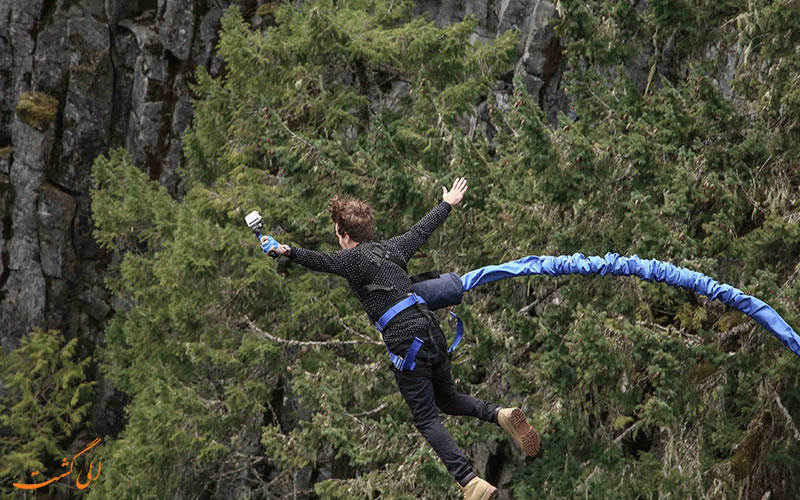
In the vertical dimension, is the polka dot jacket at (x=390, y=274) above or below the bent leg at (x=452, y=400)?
above

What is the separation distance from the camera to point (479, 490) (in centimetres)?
551

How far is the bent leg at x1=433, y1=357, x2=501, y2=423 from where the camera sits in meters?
5.89

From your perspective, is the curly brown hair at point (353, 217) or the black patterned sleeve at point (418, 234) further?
the black patterned sleeve at point (418, 234)

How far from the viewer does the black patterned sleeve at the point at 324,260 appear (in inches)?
209

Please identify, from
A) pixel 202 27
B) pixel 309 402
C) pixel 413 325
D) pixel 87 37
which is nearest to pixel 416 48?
pixel 309 402

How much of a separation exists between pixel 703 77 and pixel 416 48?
553 cm

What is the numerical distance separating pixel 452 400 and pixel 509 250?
4.43 meters

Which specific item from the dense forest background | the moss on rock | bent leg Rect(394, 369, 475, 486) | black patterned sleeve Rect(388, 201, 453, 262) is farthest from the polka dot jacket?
the moss on rock

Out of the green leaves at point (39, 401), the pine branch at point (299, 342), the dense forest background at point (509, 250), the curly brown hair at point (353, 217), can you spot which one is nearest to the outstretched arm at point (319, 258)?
the curly brown hair at point (353, 217)

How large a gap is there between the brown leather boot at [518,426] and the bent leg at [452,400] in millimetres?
120

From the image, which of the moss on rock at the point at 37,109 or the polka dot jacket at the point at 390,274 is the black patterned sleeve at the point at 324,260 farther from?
the moss on rock at the point at 37,109

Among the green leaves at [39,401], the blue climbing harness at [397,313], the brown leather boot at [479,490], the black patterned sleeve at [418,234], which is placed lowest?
the green leaves at [39,401]

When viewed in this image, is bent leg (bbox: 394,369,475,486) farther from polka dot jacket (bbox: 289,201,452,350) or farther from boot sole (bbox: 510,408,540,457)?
boot sole (bbox: 510,408,540,457)

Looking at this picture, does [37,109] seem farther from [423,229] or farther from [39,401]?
[423,229]
